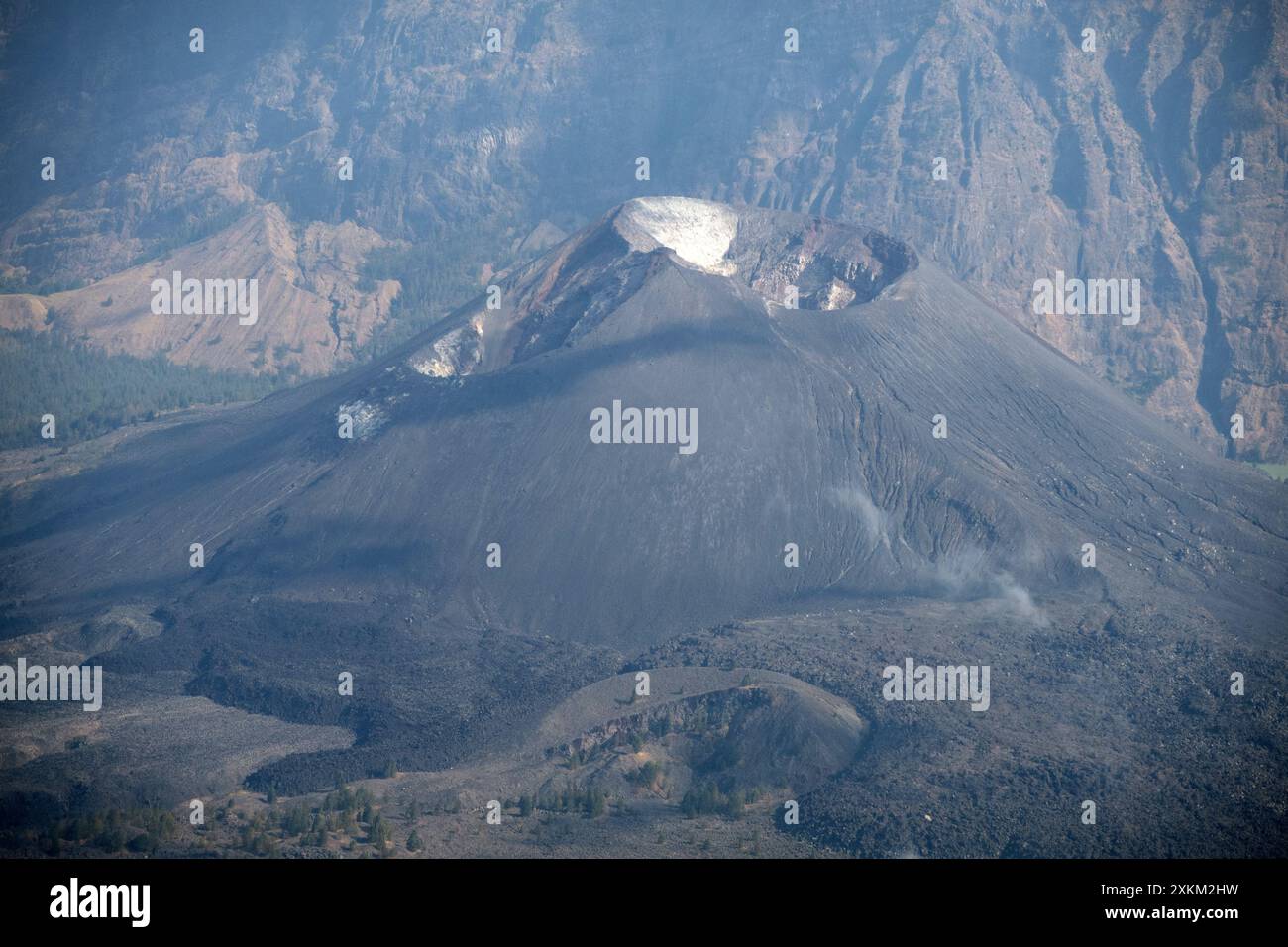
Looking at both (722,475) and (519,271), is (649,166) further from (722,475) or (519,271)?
(722,475)

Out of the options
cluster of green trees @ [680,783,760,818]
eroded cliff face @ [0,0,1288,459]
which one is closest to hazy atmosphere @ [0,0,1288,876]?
cluster of green trees @ [680,783,760,818]

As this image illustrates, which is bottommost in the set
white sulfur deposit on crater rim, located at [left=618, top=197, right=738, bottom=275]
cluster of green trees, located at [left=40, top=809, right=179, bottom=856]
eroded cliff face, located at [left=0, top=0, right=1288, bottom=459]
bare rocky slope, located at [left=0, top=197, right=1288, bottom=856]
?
cluster of green trees, located at [left=40, top=809, right=179, bottom=856]

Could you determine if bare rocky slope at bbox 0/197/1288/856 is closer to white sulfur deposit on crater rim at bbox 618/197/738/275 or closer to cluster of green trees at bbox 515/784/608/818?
white sulfur deposit on crater rim at bbox 618/197/738/275

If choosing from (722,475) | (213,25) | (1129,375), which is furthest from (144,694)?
(213,25)

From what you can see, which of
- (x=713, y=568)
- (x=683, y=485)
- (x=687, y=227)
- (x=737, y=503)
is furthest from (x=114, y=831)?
(x=687, y=227)

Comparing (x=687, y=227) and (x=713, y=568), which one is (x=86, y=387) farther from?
(x=713, y=568)

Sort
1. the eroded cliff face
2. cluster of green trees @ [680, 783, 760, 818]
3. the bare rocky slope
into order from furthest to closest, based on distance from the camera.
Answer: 1. the eroded cliff face
2. the bare rocky slope
3. cluster of green trees @ [680, 783, 760, 818]

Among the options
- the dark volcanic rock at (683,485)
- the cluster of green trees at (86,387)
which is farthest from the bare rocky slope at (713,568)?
the cluster of green trees at (86,387)

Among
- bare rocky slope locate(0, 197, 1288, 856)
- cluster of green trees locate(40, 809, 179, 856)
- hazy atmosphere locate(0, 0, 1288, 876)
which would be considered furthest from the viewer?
bare rocky slope locate(0, 197, 1288, 856)
